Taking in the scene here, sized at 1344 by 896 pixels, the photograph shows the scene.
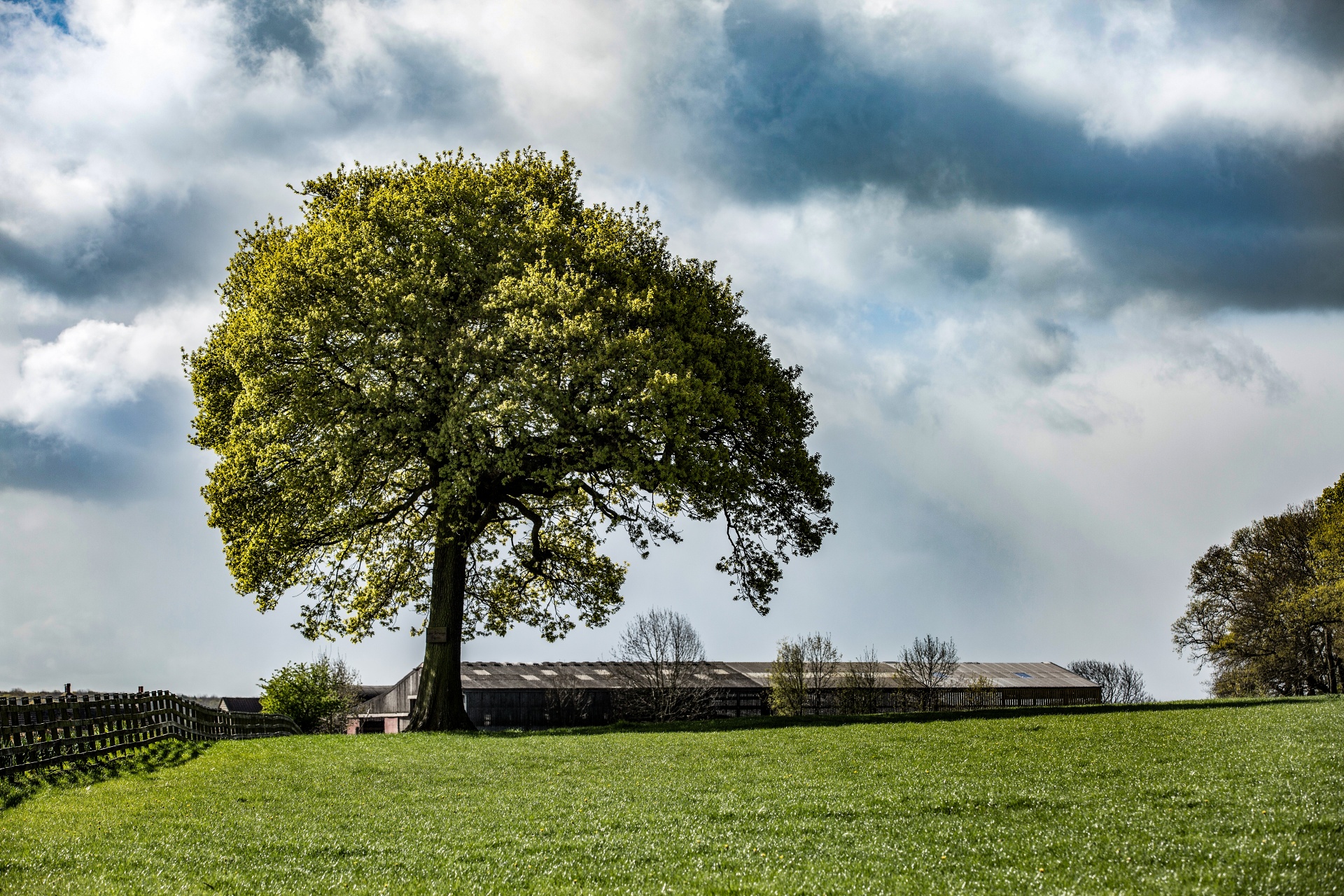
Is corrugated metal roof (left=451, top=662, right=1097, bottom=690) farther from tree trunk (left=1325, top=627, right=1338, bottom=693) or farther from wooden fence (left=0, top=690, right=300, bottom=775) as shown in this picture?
wooden fence (left=0, top=690, right=300, bottom=775)

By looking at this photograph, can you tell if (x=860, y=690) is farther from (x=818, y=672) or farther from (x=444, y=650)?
(x=444, y=650)

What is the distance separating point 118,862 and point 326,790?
5.65m

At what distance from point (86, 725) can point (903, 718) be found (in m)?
20.1

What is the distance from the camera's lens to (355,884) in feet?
33.3

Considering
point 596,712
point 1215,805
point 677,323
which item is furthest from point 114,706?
point 596,712

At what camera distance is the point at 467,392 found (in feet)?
92.0

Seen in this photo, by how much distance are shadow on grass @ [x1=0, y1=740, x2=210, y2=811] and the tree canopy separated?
26.0ft

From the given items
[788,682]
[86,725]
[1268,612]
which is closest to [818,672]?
[788,682]

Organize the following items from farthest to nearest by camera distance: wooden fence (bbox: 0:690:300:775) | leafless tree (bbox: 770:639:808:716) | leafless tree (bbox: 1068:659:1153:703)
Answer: leafless tree (bbox: 1068:659:1153:703) < leafless tree (bbox: 770:639:808:716) < wooden fence (bbox: 0:690:300:775)

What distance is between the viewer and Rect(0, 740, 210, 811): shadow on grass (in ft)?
53.0

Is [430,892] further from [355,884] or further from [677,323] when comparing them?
[677,323]

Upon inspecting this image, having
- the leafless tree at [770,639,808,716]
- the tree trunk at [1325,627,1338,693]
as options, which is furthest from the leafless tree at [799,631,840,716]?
the tree trunk at [1325,627,1338,693]

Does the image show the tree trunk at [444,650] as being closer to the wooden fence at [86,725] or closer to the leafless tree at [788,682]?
the wooden fence at [86,725]

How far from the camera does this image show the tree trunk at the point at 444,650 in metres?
30.8
